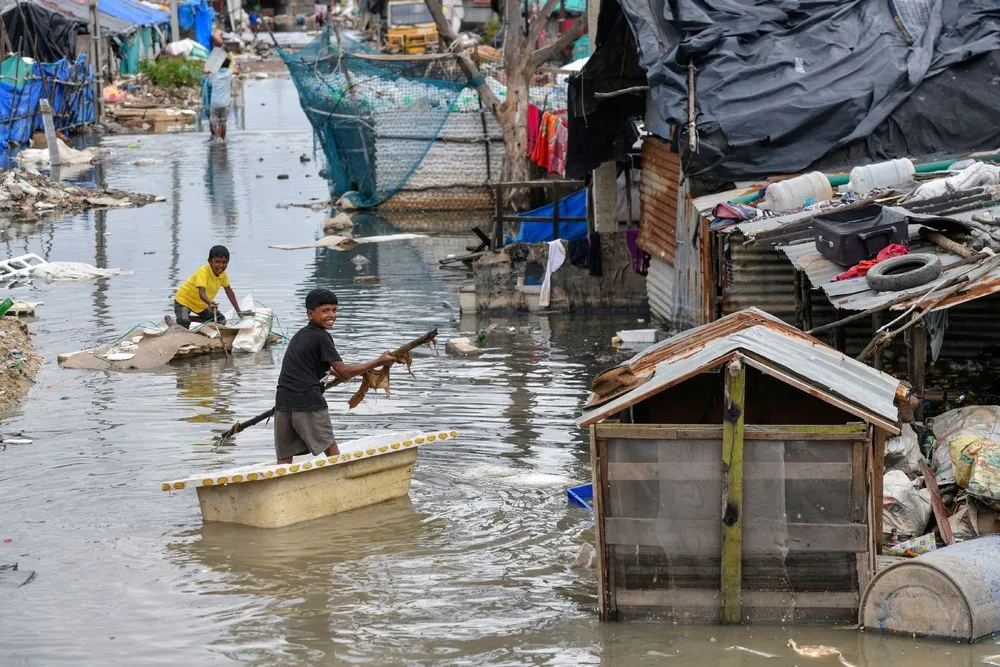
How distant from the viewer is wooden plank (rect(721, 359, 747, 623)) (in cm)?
640

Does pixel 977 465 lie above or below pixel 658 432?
below

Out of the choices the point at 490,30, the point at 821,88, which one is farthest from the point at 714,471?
the point at 490,30

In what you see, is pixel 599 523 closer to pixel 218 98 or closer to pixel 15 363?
pixel 15 363

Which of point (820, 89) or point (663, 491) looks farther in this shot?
point (820, 89)

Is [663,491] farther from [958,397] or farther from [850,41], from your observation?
[850,41]

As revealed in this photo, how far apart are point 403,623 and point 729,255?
19.4ft

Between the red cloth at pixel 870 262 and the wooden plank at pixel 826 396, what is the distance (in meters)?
2.74

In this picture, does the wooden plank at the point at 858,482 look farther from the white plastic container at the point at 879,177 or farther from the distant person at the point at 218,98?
the distant person at the point at 218,98

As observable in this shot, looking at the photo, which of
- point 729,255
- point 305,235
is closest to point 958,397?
point 729,255

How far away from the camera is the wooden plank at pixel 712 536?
6520 millimetres

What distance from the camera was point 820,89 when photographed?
12625 millimetres

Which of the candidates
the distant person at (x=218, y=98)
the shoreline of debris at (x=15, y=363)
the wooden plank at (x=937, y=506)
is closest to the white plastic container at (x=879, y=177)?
the wooden plank at (x=937, y=506)

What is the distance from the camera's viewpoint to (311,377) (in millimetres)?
8656

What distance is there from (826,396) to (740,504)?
686 mm
